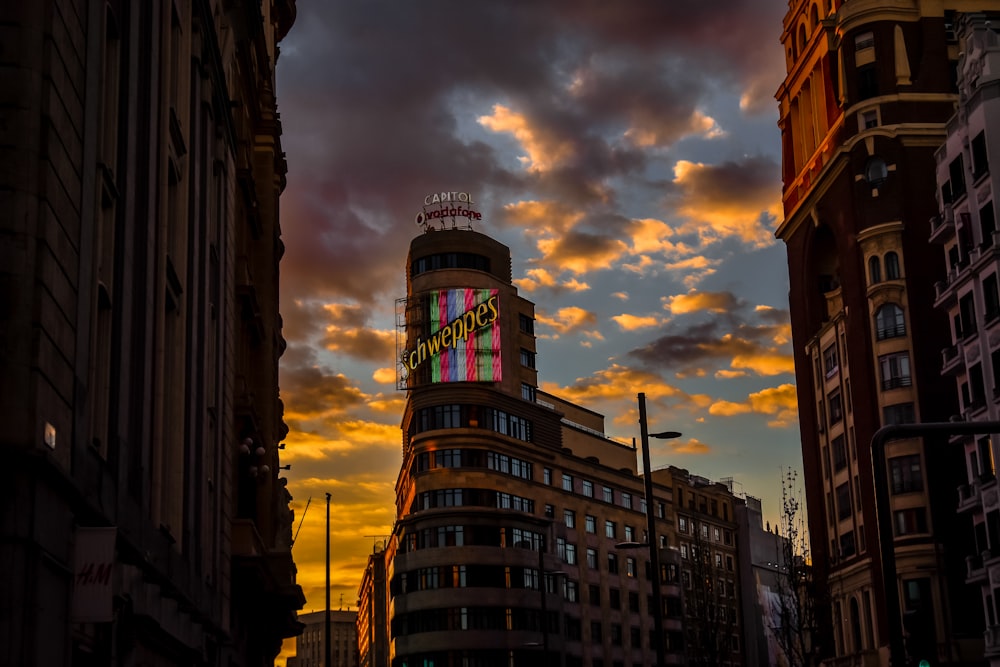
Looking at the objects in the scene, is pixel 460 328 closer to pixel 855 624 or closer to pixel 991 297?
pixel 855 624

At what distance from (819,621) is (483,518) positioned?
28441 mm

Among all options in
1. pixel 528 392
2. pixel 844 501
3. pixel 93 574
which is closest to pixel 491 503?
pixel 528 392

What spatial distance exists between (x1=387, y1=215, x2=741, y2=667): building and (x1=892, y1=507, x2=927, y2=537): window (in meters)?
25.5

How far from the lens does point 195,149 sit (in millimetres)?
30234

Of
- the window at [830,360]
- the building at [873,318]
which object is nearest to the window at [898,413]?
the building at [873,318]

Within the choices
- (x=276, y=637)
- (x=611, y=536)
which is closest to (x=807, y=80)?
(x=611, y=536)

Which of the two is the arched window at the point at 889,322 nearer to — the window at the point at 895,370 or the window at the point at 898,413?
the window at the point at 895,370

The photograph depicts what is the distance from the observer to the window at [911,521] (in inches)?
3312

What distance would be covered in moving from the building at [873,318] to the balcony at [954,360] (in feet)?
30.8

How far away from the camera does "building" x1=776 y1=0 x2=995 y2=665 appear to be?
84.1 m

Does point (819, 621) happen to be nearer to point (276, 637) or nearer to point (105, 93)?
point (276, 637)

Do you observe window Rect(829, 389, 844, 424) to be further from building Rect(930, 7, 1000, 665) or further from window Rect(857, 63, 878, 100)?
window Rect(857, 63, 878, 100)

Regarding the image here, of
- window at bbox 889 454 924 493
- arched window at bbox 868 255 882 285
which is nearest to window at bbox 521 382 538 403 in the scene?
arched window at bbox 868 255 882 285

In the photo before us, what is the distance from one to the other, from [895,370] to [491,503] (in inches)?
1495
